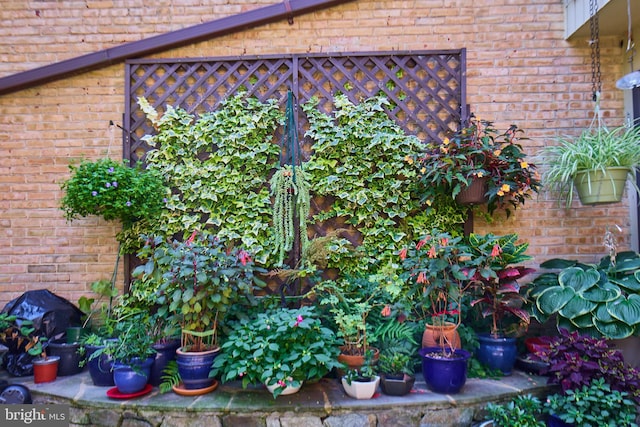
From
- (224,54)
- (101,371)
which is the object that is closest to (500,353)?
(101,371)

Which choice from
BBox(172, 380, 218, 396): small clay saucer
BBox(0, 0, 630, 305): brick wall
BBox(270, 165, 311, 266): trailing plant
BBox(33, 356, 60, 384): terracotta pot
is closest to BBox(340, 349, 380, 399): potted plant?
BBox(172, 380, 218, 396): small clay saucer

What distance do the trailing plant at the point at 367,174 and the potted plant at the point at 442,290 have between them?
1.77 ft

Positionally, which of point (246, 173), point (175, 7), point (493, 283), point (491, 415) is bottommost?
point (491, 415)

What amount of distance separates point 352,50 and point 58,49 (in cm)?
272

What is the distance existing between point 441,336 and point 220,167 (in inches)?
87.2

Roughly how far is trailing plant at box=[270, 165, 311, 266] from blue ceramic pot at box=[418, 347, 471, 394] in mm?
1262

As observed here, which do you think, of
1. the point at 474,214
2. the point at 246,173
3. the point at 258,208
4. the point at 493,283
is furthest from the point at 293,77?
the point at 493,283

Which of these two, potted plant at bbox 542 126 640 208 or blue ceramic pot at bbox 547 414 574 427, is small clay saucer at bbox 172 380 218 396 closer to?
blue ceramic pot at bbox 547 414 574 427

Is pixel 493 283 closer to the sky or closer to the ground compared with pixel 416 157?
closer to the ground

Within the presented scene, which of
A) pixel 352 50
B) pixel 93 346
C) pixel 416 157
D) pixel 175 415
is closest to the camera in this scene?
pixel 175 415

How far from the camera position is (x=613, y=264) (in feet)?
9.67

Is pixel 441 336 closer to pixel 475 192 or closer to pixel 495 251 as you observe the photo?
pixel 495 251

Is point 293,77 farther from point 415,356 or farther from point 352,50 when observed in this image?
point 415,356

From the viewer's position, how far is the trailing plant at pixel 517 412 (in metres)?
2.31
